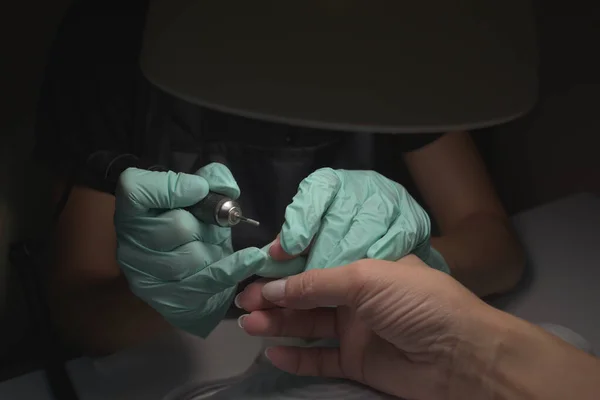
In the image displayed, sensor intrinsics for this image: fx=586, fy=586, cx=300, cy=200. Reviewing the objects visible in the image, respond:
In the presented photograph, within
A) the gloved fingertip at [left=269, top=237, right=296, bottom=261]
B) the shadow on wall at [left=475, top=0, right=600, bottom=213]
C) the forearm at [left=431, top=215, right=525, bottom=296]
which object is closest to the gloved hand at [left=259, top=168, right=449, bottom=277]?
the gloved fingertip at [left=269, top=237, right=296, bottom=261]

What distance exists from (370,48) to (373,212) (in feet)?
1.02

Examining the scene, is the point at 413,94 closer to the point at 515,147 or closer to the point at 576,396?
the point at 576,396

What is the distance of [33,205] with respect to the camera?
0.80m

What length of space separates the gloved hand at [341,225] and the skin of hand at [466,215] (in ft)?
1.01

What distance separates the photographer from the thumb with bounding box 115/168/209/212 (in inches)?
23.0

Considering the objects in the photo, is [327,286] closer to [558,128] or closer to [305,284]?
[305,284]

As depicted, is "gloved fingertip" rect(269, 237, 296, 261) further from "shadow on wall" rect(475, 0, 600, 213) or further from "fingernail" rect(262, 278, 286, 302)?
"shadow on wall" rect(475, 0, 600, 213)

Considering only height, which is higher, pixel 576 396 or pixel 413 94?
pixel 413 94

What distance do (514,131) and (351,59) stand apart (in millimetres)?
929

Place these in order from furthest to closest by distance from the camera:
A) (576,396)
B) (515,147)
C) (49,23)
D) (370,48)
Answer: (515,147) → (49,23) → (576,396) → (370,48)

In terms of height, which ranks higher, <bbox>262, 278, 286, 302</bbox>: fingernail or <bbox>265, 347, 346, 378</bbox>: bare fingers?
<bbox>262, 278, 286, 302</bbox>: fingernail

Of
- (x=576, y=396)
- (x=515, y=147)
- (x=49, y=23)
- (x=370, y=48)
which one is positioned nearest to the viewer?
(x=370, y=48)

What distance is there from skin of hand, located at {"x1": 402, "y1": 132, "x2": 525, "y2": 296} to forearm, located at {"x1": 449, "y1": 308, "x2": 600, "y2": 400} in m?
0.34

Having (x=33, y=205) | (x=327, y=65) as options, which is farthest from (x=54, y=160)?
(x=327, y=65)
